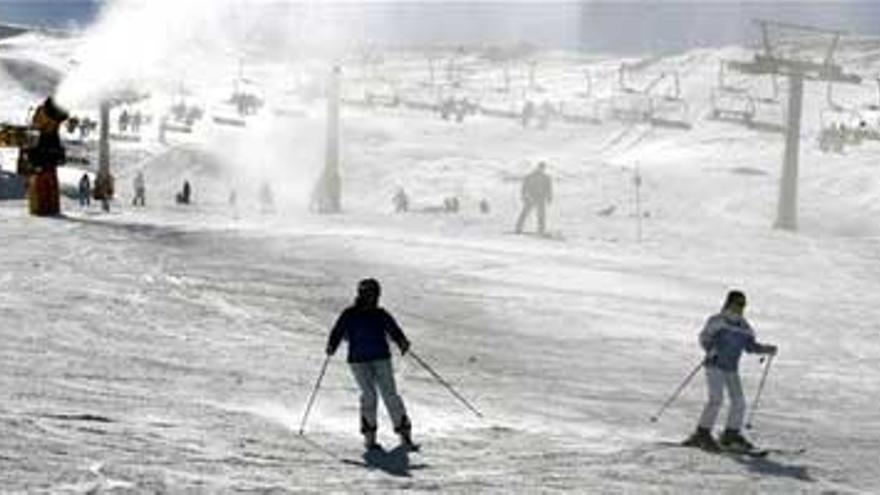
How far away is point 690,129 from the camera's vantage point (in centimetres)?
9150

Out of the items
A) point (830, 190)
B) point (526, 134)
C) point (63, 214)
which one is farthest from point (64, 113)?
point (526, 134)

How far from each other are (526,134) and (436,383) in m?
75.3

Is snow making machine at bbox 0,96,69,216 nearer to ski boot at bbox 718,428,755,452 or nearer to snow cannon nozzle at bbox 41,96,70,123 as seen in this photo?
snow cannon nozzle at bbox 41,96,70,123

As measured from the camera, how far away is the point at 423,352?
20.4 meters

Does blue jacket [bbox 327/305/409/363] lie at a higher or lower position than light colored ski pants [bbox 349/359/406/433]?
higher

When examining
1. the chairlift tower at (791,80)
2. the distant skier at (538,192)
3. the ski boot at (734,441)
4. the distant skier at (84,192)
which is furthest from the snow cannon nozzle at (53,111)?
the chairlift tower at (791,80)

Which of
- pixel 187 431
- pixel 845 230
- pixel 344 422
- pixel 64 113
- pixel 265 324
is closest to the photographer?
pixel 187 431

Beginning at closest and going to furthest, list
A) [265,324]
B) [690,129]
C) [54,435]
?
1. [54,435]
2. [265,324]
3. [690,129]

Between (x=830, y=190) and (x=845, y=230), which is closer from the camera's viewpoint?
(x=845, y=230)

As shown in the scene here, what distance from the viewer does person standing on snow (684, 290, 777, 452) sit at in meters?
14.9

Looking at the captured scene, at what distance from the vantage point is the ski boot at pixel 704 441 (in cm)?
1503

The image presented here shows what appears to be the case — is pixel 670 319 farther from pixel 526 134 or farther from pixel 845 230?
pixel 526 134

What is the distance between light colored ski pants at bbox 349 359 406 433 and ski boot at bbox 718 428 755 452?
323 cm

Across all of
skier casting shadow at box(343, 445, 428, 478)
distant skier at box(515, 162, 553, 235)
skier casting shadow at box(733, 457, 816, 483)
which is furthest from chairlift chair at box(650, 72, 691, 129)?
skier casting shadow at box(343, 445, 428, 478)
